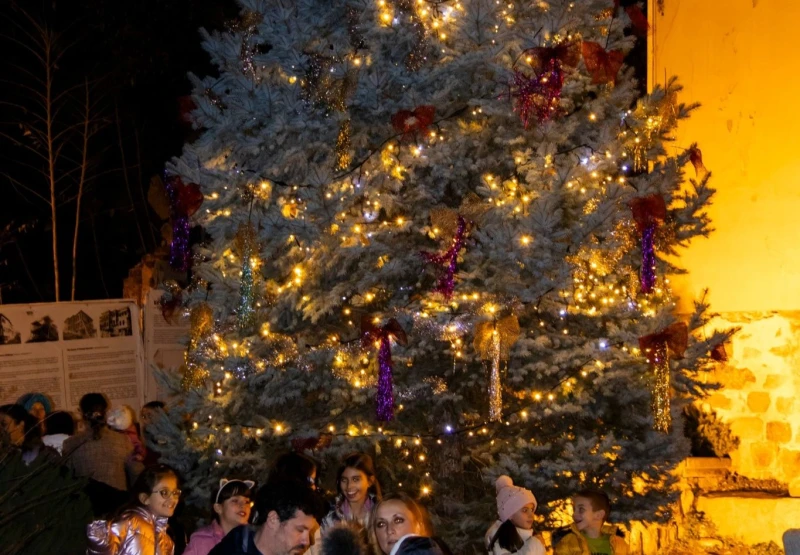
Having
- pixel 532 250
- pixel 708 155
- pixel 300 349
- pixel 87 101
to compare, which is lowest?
pixel 300 349

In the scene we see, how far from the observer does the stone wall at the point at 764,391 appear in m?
9.91

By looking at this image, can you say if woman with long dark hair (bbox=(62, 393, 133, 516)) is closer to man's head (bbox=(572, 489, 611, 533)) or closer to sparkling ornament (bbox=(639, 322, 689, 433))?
man's head (bbox=(572, 489, 611, 533))

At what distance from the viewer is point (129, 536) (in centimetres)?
549

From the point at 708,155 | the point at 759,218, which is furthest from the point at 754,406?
the point at 708,155

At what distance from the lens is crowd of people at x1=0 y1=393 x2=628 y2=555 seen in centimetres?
411

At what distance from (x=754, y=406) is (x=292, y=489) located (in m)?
6.99

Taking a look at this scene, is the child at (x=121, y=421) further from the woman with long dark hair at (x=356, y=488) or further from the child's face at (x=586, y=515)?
the child's face at (x=586, y=515)

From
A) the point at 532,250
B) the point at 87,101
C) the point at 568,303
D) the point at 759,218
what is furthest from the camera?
the point at 87,101

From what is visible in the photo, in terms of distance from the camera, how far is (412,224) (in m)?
7.58

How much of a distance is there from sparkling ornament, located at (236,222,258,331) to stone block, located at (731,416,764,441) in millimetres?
5066

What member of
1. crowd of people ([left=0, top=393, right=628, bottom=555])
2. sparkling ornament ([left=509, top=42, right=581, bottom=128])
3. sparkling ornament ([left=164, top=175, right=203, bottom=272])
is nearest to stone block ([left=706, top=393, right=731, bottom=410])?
crowd of people ([left=0, top=393, right=628, bottom=555])

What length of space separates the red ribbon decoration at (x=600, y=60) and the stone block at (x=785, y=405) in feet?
13.5

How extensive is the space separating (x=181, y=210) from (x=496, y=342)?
2.47m

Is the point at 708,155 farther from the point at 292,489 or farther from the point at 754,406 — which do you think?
the point at 292,489
